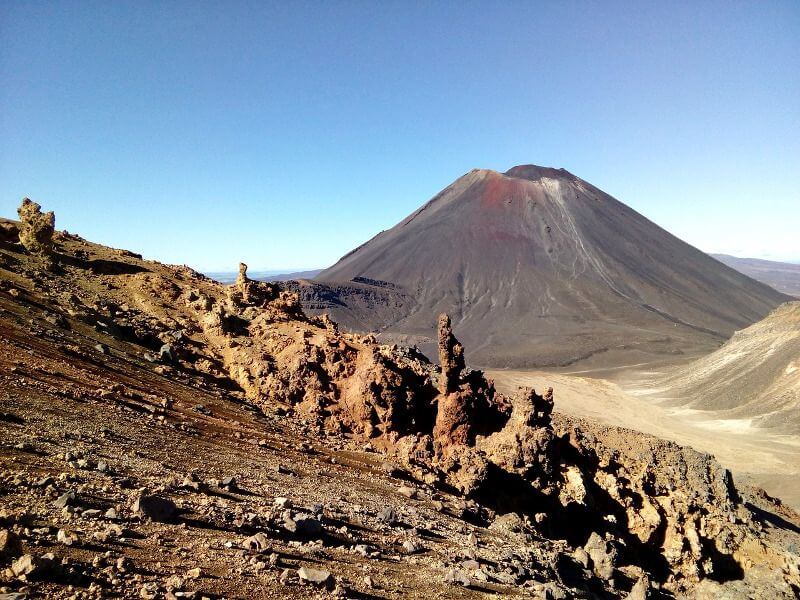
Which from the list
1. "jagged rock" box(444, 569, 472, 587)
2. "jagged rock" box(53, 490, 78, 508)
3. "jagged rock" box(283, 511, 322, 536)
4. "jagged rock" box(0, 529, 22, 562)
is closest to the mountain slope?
"jagged rock" box(444, 569, 472, 587)

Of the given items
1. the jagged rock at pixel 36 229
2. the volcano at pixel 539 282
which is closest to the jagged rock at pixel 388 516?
the jagged rock at pixel 36 229

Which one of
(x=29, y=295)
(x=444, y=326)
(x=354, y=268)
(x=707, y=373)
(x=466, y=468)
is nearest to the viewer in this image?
(x=466, y=468)

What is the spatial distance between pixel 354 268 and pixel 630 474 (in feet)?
306

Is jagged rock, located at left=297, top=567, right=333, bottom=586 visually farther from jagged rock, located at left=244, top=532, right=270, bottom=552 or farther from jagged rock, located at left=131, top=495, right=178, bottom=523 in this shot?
jagged rock, located at left=131, top=495, right=178, bottom=523

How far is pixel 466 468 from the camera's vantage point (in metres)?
10.7

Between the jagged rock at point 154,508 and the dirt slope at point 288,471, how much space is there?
0.08ft

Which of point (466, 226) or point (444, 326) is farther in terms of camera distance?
point (466, 226)

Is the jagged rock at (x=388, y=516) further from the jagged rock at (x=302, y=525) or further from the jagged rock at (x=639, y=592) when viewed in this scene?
the jagged rock at (x=639, y=592)

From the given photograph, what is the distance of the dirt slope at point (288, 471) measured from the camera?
4750 millimetres

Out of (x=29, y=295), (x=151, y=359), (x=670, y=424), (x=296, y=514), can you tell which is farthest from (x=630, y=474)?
(x=670, y=424)

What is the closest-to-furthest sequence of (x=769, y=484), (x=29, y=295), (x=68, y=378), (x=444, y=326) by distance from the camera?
(x=68, y=378), (x=29, y=295), (x=444, y=326), (x=769, y=484)

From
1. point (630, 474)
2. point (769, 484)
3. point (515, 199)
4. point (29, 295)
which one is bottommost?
point (769, 484)

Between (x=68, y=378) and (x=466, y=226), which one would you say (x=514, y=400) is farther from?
(x=466, y=226)

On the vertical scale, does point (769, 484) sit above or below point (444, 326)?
below
